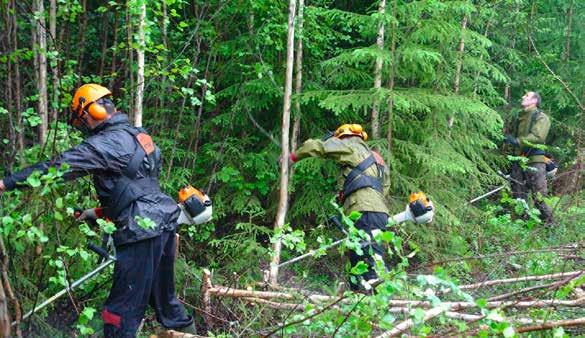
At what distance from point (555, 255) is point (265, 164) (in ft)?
12.7

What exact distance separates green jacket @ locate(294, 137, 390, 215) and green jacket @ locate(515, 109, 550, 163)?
400cm

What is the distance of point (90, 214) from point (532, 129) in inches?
303

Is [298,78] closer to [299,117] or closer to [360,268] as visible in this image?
[299,117]

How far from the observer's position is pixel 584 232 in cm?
836

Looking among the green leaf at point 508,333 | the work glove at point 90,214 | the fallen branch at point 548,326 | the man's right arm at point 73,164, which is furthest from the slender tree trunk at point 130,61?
the green leaf at point 508,333

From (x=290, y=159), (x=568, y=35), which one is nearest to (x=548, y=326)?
(x=290, y=159)

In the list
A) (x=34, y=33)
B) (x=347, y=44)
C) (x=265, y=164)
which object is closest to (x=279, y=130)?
(x=265, y=164)

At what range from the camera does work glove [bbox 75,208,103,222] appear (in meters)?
4.84

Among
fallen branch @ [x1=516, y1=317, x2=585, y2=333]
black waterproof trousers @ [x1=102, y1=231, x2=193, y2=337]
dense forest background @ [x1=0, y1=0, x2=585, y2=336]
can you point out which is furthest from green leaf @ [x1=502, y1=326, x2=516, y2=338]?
dense forest background @ [x1=0, y1=0, x2=585, y2=336]

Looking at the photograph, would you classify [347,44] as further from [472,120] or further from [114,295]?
[114,295]

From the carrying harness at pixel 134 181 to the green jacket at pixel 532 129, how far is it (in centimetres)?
684

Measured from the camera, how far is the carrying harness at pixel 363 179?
6605mm

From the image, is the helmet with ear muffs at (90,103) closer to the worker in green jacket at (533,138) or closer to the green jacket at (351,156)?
the green jacket at (351,156)

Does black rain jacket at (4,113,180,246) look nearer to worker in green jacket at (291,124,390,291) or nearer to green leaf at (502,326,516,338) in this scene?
worker in green jacket at (291,124,390,291)
